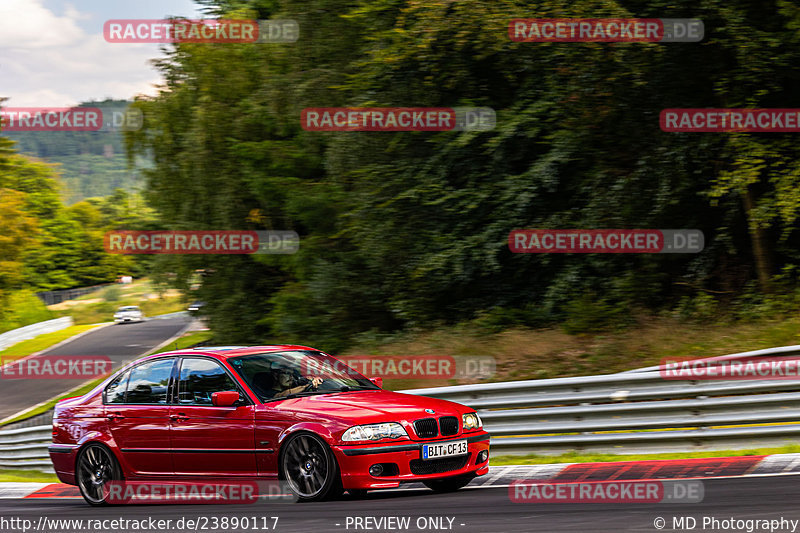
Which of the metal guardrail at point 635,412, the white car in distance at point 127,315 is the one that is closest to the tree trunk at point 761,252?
the metal guardrail at point 635,412

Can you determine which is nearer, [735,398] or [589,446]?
[735,398]

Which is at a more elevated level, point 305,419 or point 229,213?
point 229,213

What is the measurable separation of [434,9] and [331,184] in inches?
212

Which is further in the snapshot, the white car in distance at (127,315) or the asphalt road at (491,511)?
the white car in distance at (127,315)

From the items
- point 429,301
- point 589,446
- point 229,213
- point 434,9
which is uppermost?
point 434,9

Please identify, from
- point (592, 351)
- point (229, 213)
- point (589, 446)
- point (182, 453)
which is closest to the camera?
point (182, 453)

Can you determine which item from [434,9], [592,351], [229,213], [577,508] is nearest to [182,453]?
[577,508]

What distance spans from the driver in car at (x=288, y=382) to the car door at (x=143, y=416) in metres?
1.10

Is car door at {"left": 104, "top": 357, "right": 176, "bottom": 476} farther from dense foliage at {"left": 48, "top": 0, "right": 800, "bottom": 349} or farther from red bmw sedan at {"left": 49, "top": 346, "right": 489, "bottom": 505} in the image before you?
dense foliage at {"left": 48, "top": 0, "right": 800, "bottom": 349}

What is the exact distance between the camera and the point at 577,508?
248 inches

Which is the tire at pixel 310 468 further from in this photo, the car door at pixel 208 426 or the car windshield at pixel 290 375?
the car windshield at pixel 290 375

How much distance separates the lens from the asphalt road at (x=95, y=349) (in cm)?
3184

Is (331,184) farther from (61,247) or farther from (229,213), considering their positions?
(61,247)

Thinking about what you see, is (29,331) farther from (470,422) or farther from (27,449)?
(470,422)
